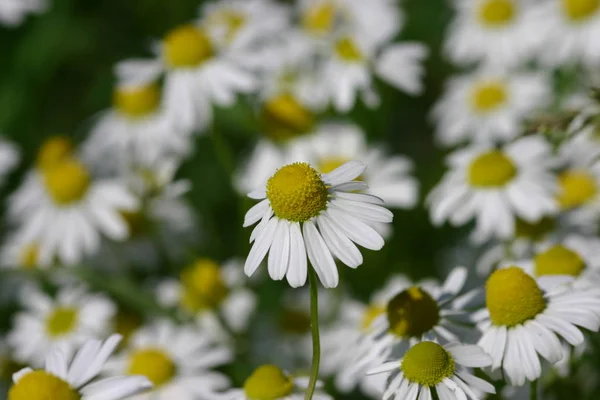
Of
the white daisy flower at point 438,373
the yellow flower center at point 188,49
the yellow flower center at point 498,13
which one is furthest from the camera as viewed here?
the yellow flower center at point 498,13

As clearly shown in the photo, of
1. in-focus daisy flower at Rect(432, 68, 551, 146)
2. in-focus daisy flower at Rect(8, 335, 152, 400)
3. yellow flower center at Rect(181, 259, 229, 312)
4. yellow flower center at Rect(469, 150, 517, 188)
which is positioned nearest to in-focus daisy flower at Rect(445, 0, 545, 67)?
in-focus daisy flower at Rect(432, 68, 551, 146)

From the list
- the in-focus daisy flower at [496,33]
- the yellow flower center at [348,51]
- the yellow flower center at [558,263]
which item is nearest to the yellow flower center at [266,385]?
the yellow flower center at [558,263]

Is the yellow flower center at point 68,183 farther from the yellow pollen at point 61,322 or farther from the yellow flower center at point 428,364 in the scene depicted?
the yellow flower center at point 428,364

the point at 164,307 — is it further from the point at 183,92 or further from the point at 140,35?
the point at 140,35

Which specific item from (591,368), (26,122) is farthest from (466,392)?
(26,122)

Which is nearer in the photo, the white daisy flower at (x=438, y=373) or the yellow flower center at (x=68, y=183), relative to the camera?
the white daisy flower at (x=438, y=373)

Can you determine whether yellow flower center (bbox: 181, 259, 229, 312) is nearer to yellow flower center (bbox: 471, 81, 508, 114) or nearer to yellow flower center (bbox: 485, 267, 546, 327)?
yellow flower center (bbox: 485, 267, 546, 327)

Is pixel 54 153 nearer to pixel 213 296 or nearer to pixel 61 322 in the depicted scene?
pixel 61 322
